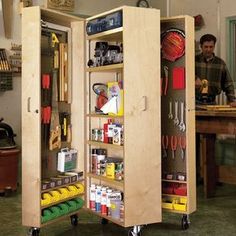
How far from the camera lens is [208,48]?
13.5 feet

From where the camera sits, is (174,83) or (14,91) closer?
(174,83)

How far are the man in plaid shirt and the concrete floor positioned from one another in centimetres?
133

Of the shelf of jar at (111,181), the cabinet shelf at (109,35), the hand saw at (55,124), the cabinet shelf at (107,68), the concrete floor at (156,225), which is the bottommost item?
the concrete floor at (156,225)

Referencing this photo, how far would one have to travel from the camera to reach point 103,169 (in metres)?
2.63

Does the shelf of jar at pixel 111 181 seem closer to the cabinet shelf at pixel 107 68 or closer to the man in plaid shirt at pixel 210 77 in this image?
the cabinet shelf at pixel 107 68

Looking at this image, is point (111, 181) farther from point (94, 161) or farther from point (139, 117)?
point (139, 117)

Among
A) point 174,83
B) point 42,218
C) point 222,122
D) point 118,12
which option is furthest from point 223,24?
point 42,218

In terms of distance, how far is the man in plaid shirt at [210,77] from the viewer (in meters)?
4.17

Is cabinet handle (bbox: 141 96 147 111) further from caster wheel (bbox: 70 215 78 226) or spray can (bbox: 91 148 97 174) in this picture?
caster wheel (bbox: 70 215 78 226)

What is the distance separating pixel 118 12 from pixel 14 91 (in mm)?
2442

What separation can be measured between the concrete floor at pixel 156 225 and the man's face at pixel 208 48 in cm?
170

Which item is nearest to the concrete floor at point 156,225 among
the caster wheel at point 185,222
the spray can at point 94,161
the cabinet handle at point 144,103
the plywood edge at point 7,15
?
the caster wheel at point 185,222

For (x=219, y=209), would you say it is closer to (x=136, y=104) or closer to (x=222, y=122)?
(x=222, y=122)

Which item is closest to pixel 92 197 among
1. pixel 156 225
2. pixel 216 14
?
pixel 156 225
